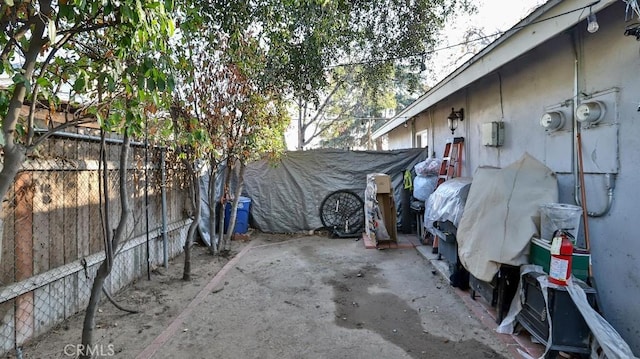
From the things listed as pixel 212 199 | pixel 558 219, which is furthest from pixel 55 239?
pixel 558 219

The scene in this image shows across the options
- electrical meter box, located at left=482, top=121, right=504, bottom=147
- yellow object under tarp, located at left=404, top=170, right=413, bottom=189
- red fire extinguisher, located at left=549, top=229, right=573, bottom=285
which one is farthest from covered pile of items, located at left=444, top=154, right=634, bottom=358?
yellow object under tarp, located at left=404, top=170, right=413, bottom=189

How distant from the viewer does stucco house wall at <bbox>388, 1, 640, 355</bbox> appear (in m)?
2.65

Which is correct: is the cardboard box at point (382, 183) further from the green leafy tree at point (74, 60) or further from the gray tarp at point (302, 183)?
the green leafy tree at point (74, 60)

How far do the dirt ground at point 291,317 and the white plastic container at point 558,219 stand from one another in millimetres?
1064

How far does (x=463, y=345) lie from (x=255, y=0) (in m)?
4.07

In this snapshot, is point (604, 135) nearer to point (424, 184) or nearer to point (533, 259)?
point (533, 259)

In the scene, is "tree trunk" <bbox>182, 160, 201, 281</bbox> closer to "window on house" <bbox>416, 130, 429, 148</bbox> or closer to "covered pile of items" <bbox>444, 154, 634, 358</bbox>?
"covered pile of items" <bbox>444, 154, 634, 358</bbox>

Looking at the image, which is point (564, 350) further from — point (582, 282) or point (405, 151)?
point (405, 151)

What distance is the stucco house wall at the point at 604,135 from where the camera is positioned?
2.65 m

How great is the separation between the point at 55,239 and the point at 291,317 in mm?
2362

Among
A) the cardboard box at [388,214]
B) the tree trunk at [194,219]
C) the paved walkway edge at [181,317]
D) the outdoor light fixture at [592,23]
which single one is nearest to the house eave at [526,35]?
the outdoor light fixture at [592,23]

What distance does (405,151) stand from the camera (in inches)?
324

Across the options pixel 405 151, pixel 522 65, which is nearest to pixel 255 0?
pixel 522 65

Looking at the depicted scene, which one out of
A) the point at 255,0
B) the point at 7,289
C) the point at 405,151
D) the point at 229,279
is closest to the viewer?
the point at 7,289
